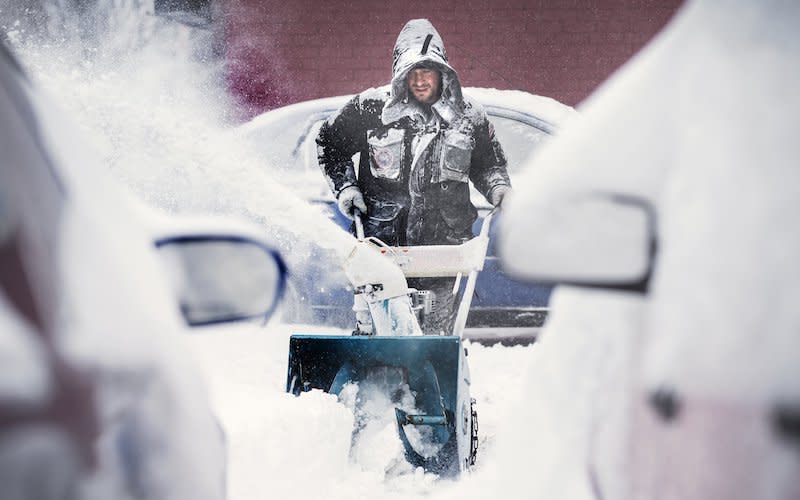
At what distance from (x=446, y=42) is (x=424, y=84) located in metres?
0.24

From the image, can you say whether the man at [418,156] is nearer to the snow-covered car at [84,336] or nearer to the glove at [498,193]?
the glove at [498,193]

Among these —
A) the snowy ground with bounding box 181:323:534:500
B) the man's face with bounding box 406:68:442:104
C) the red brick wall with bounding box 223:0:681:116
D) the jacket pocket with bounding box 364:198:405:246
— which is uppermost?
the red brick wall with bounding box 223:0:681:116

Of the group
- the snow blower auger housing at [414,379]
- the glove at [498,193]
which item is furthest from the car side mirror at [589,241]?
the glove at [498,193]

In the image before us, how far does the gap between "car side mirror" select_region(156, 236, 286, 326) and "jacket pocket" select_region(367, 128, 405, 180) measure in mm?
2354

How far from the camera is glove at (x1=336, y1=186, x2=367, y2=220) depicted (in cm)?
324

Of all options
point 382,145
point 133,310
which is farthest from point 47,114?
point 382,145

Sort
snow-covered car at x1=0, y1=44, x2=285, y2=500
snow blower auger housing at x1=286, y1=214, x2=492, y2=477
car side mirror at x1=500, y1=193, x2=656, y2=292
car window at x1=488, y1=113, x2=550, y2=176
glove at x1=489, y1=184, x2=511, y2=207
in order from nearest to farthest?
snow-covered car at x1=0, y1=44, x2=285, y2=500
car side mirror at x1=500, y1=193, x2=656, y2=292
snow blower auger housing at x1=286, y1=214, x2=492, y2=477
glove at x1=489, y1=184, x2=511, y2=207
car window at x1=488, y1=113, x2=550, y2=176

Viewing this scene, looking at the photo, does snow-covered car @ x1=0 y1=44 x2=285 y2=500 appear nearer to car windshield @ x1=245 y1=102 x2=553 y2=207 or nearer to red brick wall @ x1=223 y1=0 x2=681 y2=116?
car windshield @ x1=245 y1=102 x2=553 y2=207

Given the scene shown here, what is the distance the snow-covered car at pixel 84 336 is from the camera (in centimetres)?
50

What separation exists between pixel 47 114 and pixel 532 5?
2.90 metres

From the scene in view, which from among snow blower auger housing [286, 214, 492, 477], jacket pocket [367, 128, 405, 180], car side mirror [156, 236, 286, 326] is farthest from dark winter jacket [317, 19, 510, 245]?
car side mirror [156, 236, 286, 326]

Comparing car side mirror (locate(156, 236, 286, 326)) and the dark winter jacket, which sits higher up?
the dark winter jacket

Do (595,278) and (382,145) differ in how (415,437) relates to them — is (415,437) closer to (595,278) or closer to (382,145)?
(382,145)

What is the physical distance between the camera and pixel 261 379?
3367mm
